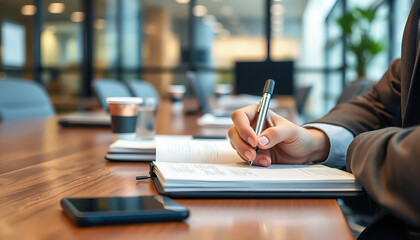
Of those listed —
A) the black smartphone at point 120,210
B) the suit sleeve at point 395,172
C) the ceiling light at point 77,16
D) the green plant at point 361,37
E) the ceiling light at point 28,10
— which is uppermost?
the ceiling light at point 28,10

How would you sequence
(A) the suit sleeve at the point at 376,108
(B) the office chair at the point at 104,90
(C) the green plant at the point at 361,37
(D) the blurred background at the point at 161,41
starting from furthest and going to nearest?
(D) the blurred background at the point at 161,41 → (C) the green plant at the point at 361,37 → (B) the office chair at the point at 104,90 → (A) the suit sleeve at the point at 376,108

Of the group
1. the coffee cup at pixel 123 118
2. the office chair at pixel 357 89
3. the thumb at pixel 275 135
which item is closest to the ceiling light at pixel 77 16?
the office chair at pixel 357 89

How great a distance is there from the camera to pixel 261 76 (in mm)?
3029

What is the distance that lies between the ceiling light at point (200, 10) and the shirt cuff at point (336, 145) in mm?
6081

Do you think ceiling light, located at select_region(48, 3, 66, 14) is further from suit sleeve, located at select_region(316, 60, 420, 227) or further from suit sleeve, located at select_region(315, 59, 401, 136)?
suit sleeve, located at select_region(316, 60, 420, 227)

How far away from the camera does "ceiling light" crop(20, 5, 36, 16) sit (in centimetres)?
666

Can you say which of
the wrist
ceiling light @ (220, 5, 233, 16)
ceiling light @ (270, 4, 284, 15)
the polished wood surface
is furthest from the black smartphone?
ceiling light @ (220, 5, 233, 16)

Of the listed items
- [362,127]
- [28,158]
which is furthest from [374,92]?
[28,158]

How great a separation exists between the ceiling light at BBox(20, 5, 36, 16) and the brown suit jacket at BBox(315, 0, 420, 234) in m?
6.62

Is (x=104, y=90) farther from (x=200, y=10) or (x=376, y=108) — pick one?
(x=200, y=10)

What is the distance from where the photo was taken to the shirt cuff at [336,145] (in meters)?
0.85

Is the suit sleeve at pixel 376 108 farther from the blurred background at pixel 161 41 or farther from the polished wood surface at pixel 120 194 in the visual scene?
the blurred background at pixel 161 41

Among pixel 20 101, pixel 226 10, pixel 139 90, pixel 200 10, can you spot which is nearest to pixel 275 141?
pixel 20 101

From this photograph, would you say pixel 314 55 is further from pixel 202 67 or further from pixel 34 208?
pixel 34 208
